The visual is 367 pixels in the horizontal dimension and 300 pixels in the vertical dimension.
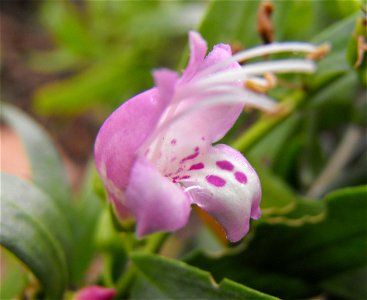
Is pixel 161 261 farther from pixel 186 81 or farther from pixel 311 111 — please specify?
pixel 311 111

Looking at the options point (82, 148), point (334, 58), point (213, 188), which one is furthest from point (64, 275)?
point (82, 148)

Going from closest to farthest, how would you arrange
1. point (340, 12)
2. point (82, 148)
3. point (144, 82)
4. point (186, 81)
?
point (186, 81)
point (340, 12)
point (144, 82)
point (82, 148)

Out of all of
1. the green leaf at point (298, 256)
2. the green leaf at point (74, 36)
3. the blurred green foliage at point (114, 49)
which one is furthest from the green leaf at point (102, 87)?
the green leaf at point (298, 256)

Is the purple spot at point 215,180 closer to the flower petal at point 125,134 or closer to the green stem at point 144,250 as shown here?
the flower petal at point 125,134

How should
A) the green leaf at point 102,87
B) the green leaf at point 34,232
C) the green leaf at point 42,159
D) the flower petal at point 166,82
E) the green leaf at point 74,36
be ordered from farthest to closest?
the green leaf at point 74,36 → the green leaf at point 102,87 → the green leaf at point 42,159 → the green leaf at point 34,232 → the flower petal at point 166,82

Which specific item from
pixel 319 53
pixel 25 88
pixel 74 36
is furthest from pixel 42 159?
pixel 25 88

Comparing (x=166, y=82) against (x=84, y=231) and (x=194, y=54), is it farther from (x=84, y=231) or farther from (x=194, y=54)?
(x=84, y=231)

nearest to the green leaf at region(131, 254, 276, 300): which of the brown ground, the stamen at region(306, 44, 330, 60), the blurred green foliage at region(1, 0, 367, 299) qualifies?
the blurred green foliage at region(1, 0, 367, 299)
